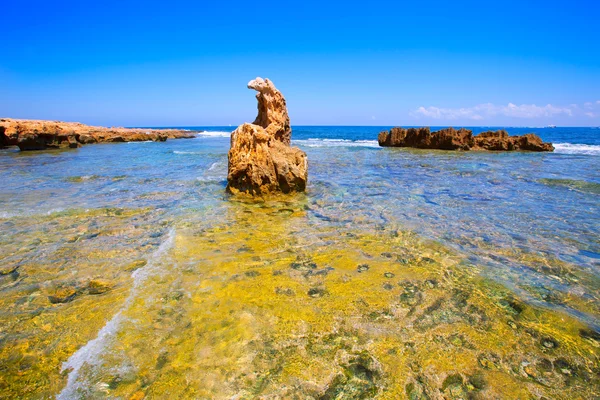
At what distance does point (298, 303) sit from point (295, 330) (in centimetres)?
45

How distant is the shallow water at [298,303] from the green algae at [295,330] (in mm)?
15

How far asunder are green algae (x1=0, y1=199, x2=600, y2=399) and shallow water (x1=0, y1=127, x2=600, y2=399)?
1 cm

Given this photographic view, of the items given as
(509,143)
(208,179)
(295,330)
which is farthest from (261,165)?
(509,143)

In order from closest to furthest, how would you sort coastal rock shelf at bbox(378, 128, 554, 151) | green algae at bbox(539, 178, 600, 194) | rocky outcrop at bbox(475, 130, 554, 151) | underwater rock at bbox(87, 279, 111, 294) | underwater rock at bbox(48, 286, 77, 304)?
underwater rock at bbox(48, 286, 77, 304) < underwater rock at bbox(87, 279, 111, 294) < green algae at bbox(539, 178, 600, 194) < rocky outcrop at bbox(475, 130, 554, 151) < coastal rock shelf at bbox(378, 128, 554, 151)

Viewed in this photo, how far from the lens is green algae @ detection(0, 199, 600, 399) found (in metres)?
2.32

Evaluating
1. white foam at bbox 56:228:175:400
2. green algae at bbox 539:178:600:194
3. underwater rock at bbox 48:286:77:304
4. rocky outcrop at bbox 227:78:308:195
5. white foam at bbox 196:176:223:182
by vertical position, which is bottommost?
white foam at bbox 56:228:175:400

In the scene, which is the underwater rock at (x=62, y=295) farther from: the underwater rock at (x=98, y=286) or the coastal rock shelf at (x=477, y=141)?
the coastal rock shelf at (x=477, y=141)

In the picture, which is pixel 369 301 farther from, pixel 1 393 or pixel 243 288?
pixel 1 393

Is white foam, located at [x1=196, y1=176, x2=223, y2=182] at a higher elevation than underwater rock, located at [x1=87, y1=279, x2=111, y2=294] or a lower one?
higher

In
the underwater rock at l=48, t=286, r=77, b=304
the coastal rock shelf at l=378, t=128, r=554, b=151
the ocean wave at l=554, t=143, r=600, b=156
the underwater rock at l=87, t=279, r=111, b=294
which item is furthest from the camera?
the coastal rock shelf at l=378, t=128, r=554, b=151

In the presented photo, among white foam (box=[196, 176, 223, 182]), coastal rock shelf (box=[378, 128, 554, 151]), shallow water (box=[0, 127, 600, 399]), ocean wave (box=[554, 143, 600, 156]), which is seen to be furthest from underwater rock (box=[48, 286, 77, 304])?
ocean wave (box=[554, 143, 600, 156])

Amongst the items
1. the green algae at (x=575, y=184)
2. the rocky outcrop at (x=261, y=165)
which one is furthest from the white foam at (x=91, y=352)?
the green algae at (x=575, y=184)

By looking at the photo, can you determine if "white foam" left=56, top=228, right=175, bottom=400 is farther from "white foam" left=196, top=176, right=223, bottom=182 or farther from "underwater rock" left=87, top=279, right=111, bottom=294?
"white foam" left=196, top=176, right=223, bottom=182

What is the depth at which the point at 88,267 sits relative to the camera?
4172mm
